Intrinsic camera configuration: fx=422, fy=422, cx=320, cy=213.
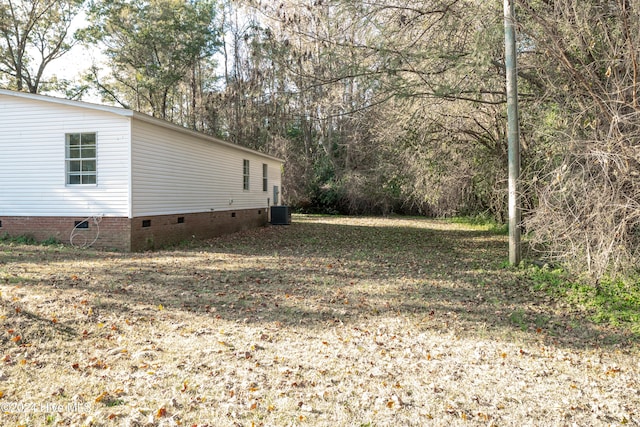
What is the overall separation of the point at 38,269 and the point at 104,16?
77.4 feet

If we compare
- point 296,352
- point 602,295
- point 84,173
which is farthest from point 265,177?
point 296,352

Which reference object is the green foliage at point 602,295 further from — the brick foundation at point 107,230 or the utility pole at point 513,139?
the brick foundation at point 107,230

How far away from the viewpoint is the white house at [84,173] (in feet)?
33.8

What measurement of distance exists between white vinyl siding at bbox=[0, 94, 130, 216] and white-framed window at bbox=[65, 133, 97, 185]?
11cm

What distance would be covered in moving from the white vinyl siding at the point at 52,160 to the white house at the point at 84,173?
2cm

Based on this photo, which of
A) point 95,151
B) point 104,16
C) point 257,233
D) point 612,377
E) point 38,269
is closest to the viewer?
point 612,377

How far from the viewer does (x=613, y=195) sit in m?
5.08

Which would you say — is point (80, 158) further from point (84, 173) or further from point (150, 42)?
point (150, 42)

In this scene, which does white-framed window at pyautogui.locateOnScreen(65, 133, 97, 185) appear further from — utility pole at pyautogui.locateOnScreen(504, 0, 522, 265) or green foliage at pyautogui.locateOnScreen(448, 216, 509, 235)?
green foliage at pyautogui.locateOnScreen(448, 216, 509, 235)

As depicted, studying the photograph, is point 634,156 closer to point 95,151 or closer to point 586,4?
point 586,4

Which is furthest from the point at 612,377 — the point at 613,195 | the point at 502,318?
the point at 613,195

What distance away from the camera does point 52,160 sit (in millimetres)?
10688

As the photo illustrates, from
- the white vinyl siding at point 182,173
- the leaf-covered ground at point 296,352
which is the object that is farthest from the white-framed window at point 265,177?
the leaf-covered ground at point 296,352

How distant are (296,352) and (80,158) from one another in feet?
29.5
